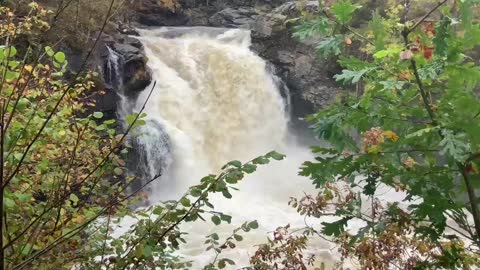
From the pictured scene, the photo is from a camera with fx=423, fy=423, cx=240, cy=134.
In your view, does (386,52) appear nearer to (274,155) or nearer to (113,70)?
(274,155)

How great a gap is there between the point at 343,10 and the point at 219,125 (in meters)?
11.5

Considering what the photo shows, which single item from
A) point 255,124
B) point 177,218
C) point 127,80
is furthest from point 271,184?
point 177,218

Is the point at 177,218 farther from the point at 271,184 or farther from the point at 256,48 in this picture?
the point at 256,48

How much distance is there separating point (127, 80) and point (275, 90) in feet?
16.9

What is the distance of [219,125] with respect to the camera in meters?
13.1

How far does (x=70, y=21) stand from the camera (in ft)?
33.0

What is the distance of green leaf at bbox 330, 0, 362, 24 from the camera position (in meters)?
1.62

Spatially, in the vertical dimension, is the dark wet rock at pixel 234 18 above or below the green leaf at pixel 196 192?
below

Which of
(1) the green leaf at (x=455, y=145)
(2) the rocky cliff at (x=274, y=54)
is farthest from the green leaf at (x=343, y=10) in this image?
(2) the rocky cliff at (x=274, y=54)

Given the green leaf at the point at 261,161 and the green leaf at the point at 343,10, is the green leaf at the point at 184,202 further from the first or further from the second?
the green leaf at the point at 343,10

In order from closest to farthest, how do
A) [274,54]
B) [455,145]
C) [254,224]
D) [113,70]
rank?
[455,145] → [254,224] → [113,70] → [274,54]

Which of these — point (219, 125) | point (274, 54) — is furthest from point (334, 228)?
point (274, 54)

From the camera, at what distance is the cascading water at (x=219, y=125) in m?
10.9

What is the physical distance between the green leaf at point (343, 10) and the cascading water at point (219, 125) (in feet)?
23.9
